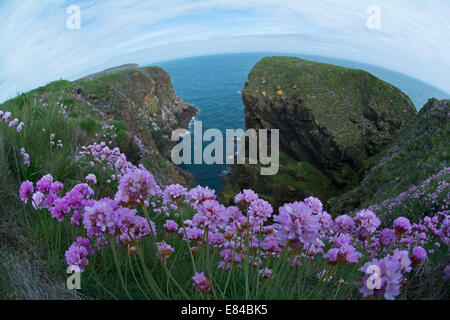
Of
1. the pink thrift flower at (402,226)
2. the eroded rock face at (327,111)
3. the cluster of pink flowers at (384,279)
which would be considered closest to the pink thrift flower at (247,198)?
the cluster of pink flowers at (384,279)

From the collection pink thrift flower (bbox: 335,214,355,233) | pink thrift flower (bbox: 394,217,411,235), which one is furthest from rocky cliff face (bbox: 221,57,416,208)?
pink thrift flower (bbox: 394,217,411,235)

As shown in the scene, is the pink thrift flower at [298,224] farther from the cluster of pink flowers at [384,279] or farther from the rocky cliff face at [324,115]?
the rocky cliff face at [324,115]

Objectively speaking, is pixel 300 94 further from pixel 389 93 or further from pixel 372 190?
pixel 372 190

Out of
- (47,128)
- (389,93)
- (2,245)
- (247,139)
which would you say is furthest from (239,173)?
(2,245)

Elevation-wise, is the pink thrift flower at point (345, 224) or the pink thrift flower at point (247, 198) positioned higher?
the pink thrift flower at point (247, 198)

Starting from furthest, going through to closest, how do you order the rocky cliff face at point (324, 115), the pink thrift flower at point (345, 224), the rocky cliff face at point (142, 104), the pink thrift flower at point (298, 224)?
the rocky cliff face at point (324, 115)
the rocky cliff face at point (142, 104)
the pink thrift flower at point (345, 224)
the pink thrift flower at point (298, 224)

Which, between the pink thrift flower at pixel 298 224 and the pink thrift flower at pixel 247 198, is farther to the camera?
the pink thrift flower at pixel 247 198

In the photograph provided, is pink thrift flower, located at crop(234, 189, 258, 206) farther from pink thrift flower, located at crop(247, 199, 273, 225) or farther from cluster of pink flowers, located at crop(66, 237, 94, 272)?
cluster of pink flowers, located at crop(66, 237, 94, 272)

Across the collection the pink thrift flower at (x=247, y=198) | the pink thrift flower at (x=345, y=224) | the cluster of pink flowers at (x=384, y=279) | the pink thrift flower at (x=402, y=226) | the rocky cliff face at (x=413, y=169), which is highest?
the pink thrift flower at (x=247, y=198)

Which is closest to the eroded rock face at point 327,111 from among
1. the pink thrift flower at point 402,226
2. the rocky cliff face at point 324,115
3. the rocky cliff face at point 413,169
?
the rocky cliff face at point 324,115

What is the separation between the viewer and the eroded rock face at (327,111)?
1419 inches

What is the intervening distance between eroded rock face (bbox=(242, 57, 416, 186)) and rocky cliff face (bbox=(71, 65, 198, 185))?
1833 centimetres

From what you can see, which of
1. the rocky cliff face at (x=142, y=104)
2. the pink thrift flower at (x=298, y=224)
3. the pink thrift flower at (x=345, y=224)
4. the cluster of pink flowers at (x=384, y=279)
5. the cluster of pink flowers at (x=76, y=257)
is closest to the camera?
the cluster of pink flowers at (x=384, y=279)
